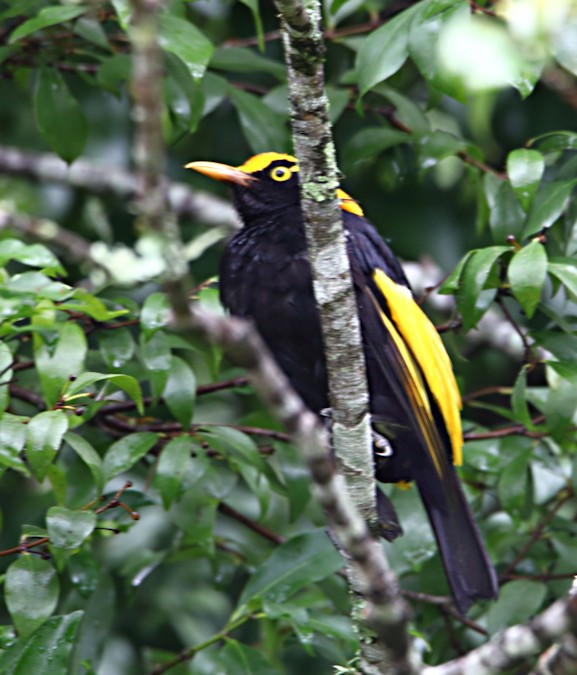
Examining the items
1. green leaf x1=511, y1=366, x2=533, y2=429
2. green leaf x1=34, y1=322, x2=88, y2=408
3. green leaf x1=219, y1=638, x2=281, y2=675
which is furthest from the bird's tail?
green leaf x1=34, y1=322, x2=88, y2=408

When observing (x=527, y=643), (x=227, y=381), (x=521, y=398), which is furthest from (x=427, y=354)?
(x=527, y=643)

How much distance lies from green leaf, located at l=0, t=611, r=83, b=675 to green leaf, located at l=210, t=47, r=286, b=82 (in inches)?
85.2

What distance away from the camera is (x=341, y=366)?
245cm

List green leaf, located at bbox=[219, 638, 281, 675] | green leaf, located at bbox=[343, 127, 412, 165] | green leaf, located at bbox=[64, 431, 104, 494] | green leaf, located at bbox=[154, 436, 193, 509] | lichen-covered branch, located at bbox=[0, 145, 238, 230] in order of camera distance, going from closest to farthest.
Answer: green leaf, located at bbox=[64, 431, 104, 494]
green leaf, located at bbox=[154, 436, 193, 509]
green leaf, located at bbox=[219, 638, 281, 675]
green leaf, located at bbox=[343, 127, 412, 165]
lichen-covered branch, located at bbox=[0, 145, 238, 230]

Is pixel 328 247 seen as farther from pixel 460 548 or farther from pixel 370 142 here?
pixel 370 142

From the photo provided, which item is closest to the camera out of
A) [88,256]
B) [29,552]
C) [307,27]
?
[307,27]

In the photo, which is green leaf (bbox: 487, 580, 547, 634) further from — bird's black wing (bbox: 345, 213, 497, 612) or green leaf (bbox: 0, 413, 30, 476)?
green leaf (bbox: 0, 413, 30, 476)

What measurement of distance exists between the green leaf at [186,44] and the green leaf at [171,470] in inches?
41.9

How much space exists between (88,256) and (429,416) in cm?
131

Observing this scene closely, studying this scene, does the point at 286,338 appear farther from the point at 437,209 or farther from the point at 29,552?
the point at 437,209

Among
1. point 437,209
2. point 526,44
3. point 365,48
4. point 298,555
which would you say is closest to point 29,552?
point 298,555

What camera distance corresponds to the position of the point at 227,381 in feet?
11.8

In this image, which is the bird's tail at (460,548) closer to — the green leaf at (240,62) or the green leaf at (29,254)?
the green leaf at (29,254)

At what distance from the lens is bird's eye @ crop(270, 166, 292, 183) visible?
355 centimetres
